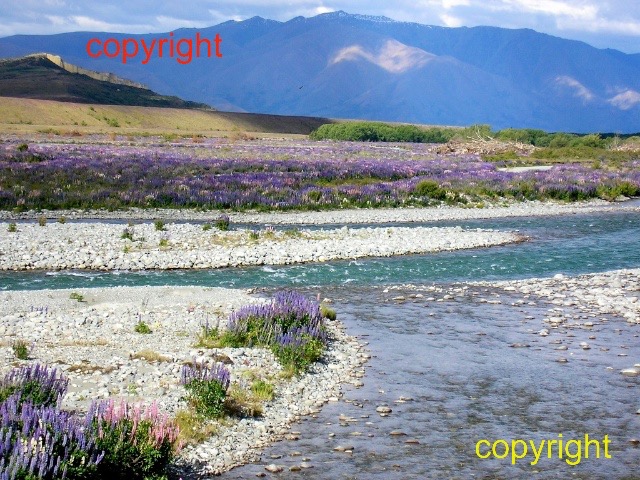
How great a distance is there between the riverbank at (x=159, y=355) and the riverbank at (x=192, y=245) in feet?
19.2

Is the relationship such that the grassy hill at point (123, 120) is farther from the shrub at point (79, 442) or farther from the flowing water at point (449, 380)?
the shrub at point (79, 442)

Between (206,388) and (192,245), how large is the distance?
17.7m

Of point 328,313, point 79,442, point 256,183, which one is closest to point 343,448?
point 79,442

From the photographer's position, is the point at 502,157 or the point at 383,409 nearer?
the point at 383,409

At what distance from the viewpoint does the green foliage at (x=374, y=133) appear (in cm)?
13938

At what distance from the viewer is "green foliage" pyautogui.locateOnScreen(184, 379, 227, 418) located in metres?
12.2

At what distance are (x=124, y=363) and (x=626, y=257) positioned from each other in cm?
2231

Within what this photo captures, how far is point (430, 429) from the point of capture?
12.4 metres

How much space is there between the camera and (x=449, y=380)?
15.0 m

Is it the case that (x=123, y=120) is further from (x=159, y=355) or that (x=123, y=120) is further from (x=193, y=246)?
(x=159, y=355)

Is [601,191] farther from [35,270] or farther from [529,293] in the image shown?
[35,270]

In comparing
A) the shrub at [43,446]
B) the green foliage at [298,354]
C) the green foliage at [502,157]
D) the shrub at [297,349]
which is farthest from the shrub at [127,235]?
the green foliage at [502,157]

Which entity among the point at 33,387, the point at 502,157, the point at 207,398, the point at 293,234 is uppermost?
the point at 502,157

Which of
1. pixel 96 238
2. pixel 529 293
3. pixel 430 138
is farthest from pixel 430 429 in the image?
pixel 430 138
